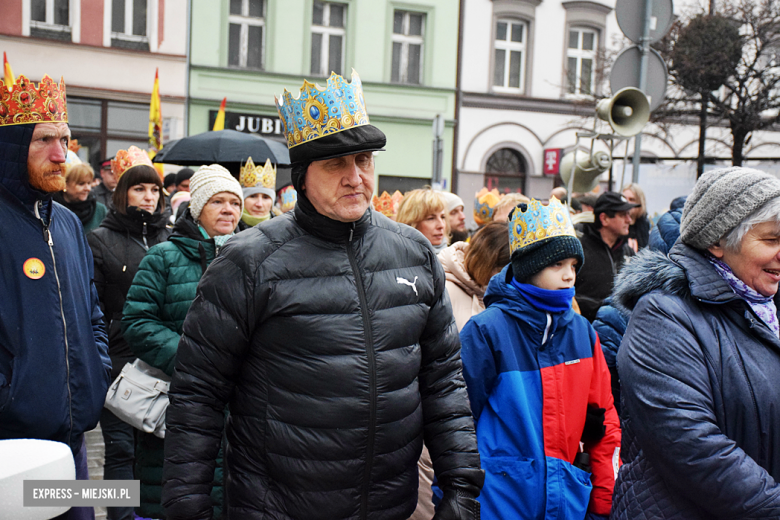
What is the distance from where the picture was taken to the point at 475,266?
145 inches

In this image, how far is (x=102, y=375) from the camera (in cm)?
296

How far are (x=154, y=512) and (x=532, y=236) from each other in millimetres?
2350

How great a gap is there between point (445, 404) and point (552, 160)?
61.7ft

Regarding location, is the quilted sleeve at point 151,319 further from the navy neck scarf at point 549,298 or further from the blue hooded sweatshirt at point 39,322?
the navy neck scarf at point 549,298

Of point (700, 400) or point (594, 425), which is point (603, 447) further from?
point (700, 400)

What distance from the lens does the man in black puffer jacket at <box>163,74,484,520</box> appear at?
2188 millimetres

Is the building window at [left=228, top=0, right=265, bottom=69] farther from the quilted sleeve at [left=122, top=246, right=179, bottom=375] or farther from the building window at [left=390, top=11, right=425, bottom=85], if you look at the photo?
the quilted sleeve at [left=122, top=246, right=179, bottom=375]

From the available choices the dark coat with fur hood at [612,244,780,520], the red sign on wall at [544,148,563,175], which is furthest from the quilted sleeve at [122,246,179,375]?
the red sign on wall at [544,148,563,175]

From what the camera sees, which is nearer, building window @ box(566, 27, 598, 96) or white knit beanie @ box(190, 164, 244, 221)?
white knit beanie @ box(190, 164, 244, 221)

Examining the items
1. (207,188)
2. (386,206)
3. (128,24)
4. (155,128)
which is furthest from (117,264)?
(128,24)

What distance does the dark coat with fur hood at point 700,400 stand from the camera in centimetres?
199

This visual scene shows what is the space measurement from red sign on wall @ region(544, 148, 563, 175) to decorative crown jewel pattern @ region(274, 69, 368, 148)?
60.8 ft

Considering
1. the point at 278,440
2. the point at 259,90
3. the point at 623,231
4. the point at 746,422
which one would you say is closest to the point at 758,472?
the point at 746,422

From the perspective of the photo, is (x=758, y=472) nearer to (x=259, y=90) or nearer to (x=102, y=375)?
(x=102, y=375)
